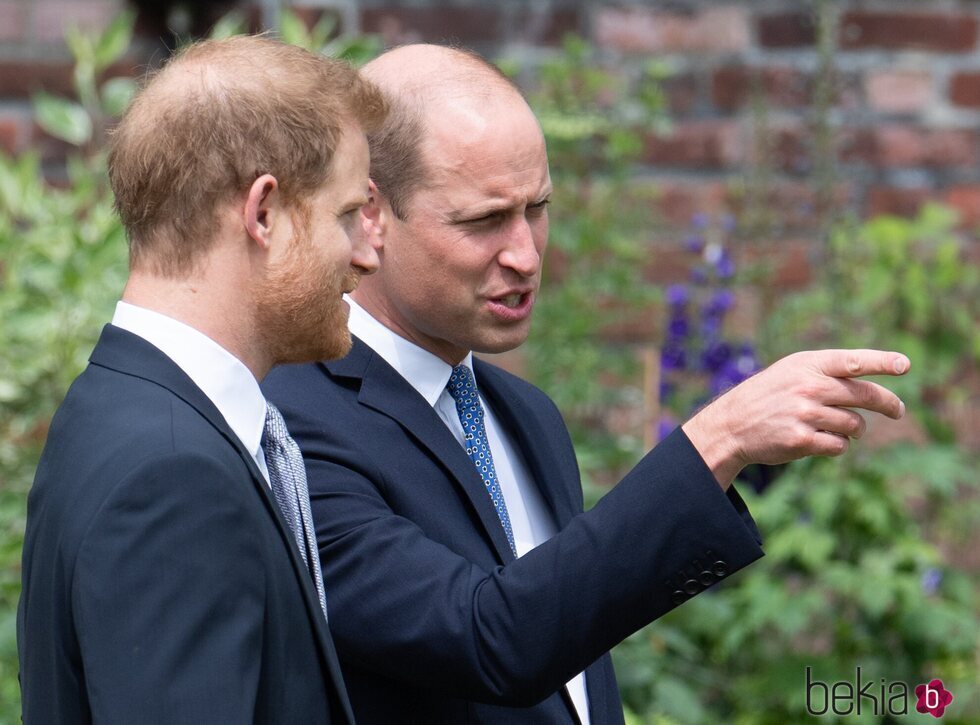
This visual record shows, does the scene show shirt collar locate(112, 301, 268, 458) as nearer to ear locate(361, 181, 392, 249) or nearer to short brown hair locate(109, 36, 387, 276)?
short brown hair locate(109, 36, 387, 276)

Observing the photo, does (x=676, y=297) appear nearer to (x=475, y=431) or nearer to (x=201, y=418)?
(x=475, y=431)

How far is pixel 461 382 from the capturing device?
79.9 inches

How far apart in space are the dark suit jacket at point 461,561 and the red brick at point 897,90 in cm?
239

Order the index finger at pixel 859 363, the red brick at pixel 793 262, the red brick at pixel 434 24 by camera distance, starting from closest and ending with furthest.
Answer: the index finger at pixel 859 363
the red brick at pixel 434 24
the red brick at pixel 793 262

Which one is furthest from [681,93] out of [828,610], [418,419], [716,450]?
[716,450]

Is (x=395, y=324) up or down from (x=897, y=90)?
up

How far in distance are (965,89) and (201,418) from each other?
3.07 m

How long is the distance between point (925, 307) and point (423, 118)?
2.11 m

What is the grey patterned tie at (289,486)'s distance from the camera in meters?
1.56

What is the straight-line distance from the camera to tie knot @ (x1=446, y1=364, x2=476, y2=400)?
6.61ft

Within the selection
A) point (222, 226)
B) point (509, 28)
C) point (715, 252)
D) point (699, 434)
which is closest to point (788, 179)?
point (715, 252)

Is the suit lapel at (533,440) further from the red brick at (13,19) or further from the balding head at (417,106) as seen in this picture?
the red brick at (13,19)

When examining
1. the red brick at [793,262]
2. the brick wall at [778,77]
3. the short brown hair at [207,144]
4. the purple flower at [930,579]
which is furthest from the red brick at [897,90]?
the short brown hair at [207,144]

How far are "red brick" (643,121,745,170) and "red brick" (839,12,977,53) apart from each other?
1.31ft
